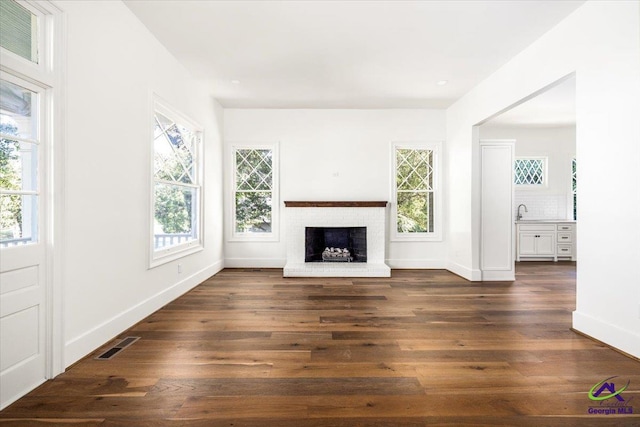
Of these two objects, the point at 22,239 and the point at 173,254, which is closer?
the point at 22,239

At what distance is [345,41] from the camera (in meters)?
3.48

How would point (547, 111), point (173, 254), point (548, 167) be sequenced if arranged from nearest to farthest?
point (173, 254)
point (547, 111)
point (548, 167)

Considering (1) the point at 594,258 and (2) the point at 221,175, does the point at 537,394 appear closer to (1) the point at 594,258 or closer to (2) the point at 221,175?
(1) the point at 594,258

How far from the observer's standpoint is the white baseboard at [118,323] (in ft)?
7.45

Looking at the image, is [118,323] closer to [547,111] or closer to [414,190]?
[414,190]

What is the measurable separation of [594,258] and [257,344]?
2775 millimetres

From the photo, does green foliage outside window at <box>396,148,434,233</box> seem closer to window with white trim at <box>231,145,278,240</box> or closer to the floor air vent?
window with white trim at <box>231,145,278,240</box>

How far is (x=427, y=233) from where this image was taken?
5910 mm

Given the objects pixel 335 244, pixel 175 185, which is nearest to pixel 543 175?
pixel 335 244

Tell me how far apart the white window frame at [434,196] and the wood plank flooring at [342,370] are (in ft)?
7.34

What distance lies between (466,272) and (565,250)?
315 centimetres

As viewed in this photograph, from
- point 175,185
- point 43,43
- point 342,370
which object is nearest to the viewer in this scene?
point 43,43

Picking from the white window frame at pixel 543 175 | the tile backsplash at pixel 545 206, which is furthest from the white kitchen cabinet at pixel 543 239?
the white window frame at pixel 543 175

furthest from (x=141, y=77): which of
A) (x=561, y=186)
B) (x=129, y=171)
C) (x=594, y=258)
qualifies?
(x=561, y=186)
